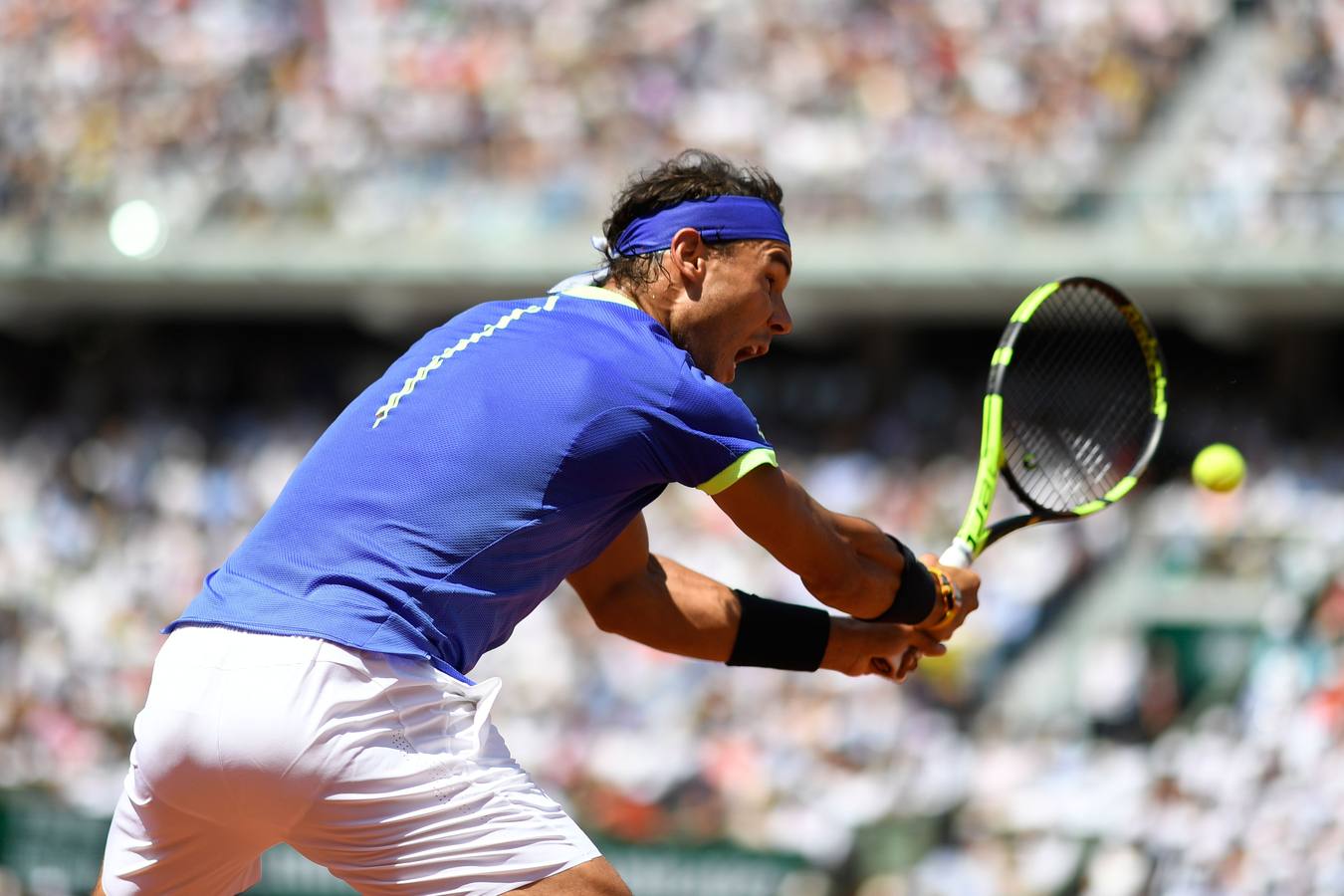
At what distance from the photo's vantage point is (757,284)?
12.5 feet

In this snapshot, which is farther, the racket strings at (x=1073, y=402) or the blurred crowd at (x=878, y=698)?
the blurred crowd at (x=878, y=698)

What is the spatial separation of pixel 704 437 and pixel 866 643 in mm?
1018

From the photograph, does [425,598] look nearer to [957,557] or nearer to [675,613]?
[675,613]

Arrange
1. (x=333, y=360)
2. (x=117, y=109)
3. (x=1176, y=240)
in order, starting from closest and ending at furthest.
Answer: (x=1176, y=240)
(x=117, y=109)
(x=333, y=360)

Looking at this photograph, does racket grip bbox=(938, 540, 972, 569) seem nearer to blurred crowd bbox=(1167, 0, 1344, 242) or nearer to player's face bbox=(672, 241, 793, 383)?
player's face bbox=(672, 241, 793, 383)

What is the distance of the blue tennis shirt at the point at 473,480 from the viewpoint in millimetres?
3334

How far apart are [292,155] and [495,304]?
14846mm

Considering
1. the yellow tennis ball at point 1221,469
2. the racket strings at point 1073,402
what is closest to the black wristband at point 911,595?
the racket strings at point 1073,402

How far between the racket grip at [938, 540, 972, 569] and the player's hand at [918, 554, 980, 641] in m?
0.15

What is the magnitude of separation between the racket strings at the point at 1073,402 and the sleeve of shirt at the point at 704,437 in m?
1.65

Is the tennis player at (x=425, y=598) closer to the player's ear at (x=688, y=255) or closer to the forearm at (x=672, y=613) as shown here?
the player's ear at (x=688, y=255)

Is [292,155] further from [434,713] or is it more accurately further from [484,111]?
[434,713]

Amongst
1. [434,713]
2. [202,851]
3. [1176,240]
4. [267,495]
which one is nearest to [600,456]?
[434,713]

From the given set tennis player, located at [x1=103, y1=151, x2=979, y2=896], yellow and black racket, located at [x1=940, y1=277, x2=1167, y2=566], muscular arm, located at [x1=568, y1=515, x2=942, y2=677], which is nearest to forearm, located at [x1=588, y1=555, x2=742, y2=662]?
muscular arm, located at [x1=568, y1=515, x2=942, y2=677]
